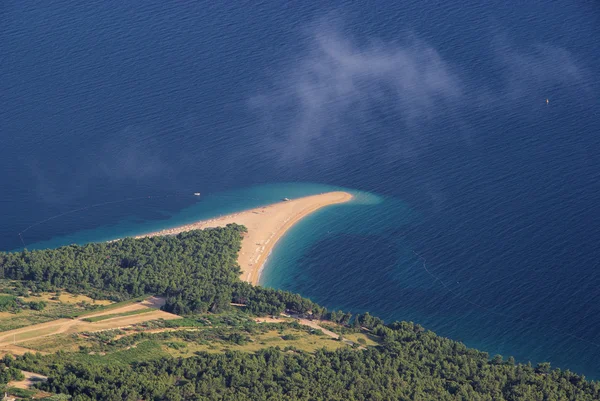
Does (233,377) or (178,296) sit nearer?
(233,377)

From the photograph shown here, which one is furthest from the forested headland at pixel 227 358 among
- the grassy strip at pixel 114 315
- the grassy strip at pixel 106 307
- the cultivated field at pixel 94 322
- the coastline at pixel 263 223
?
the coastline at pixel 263 223

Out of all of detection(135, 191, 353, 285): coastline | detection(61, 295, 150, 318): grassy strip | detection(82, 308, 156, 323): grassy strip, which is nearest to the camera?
detection(82, 308, 156, 323): grassy strip

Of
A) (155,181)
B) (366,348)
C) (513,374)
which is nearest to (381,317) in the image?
(366,348)

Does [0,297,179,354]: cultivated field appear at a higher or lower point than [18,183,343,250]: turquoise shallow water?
lower

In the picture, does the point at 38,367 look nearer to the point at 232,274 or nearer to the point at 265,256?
the point at 232,274

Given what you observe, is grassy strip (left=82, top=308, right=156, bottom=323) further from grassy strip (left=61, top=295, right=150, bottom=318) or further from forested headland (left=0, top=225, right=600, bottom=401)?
forested headland (left=0, top=225, right=600, bottom=401)

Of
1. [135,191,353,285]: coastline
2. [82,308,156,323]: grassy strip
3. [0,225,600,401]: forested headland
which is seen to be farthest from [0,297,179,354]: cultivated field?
[135,191,353,285]: coastline

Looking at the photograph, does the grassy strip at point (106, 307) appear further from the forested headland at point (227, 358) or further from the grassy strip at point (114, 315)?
the grassy strip at point (114, 315)
